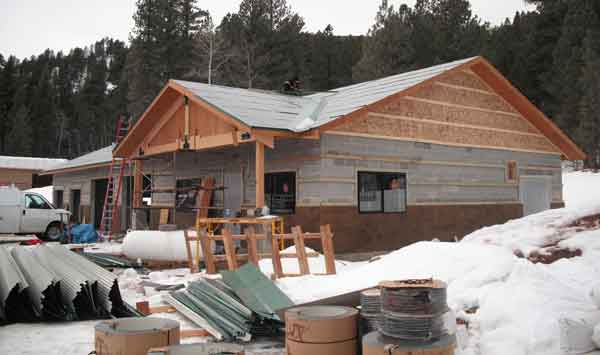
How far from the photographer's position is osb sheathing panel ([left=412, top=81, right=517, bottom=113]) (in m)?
16.8

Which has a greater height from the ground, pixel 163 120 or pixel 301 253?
pixel 163 120

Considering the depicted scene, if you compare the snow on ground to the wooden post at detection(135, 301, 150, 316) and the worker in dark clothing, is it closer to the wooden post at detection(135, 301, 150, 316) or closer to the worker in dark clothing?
the wooden post at detection(135, 301, 150, 316)

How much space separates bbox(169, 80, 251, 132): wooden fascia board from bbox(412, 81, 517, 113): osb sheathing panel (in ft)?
19.0

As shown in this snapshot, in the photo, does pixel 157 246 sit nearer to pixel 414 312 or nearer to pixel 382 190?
pixel 382 190

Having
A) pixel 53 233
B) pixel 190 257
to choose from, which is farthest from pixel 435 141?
pixel 53 233

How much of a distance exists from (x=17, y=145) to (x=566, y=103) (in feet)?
230

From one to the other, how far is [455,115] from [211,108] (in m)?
7.73

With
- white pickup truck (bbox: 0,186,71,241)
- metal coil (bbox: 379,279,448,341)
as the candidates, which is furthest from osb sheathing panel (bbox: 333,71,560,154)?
white pickup truck (bbox: 0,186,71,241)

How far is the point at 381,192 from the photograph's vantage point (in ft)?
51.0

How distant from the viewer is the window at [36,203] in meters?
22.2

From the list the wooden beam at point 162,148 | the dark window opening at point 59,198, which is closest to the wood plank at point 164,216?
the wooden beam at point 162,148

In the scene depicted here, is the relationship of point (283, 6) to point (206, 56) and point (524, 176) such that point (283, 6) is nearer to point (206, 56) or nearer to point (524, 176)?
point (206, 56)

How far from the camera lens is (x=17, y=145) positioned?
3086 inches

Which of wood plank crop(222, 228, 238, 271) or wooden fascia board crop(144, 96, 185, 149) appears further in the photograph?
wooden fascia board crop(144, 96, 185, 149)
